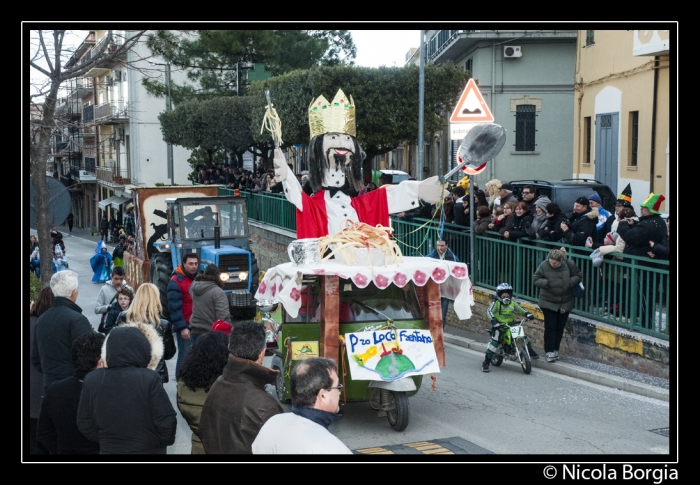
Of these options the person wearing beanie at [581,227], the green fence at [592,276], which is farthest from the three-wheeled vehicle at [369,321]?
the person wearing beanie at [581,227]

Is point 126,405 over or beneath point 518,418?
over

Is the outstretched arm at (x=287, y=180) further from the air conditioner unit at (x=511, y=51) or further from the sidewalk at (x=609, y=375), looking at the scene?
the air conditioner unit at (x=511, y=51)

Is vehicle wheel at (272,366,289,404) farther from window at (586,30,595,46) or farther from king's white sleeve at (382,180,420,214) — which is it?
window at (586,30,595,46)

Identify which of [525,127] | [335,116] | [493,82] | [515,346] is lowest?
[515,346]

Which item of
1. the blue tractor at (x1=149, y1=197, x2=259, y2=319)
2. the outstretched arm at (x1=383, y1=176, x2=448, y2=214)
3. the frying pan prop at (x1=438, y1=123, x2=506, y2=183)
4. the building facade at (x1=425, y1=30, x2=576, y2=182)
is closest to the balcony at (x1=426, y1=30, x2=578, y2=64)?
the building facade at (x1=425, y1=30, x2=576, y2=182)

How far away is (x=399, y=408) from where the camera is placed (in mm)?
8805

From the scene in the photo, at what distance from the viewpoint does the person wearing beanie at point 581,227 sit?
12516 millimetres

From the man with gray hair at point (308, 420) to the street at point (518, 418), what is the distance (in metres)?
3.56

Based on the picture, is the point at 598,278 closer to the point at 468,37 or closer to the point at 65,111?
the point at 65,111

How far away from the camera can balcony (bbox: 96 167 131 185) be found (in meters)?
49.9

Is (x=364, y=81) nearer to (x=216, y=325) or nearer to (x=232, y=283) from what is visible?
(x=232, y=283)

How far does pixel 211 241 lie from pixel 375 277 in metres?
9.00

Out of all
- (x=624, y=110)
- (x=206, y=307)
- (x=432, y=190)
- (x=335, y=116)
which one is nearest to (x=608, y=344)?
(x=432, y=190)

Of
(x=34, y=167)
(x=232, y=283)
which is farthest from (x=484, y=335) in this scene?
(x=34, y=167)
